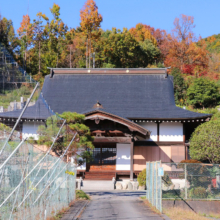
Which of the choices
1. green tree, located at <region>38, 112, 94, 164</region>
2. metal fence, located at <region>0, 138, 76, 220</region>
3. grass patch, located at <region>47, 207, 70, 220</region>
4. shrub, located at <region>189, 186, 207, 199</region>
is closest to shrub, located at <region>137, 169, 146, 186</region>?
green tree, located at <region>38, 112, 94, 164</region>

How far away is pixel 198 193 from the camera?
13180 mm

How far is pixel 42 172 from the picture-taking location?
9094 mm

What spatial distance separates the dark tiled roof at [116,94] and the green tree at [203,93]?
6614mm

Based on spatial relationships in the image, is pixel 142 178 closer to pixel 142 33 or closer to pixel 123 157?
pixel 123 157

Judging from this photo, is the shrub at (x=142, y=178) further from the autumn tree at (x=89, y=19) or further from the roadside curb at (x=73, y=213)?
the autumn tree at (x=89, y=19)

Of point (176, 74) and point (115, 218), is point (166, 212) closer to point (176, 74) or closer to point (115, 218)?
point (115, 218)

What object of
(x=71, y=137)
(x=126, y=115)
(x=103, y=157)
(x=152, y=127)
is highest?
(x=126, y=115)

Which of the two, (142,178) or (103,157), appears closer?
(142,178)

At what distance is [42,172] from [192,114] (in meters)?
16.1

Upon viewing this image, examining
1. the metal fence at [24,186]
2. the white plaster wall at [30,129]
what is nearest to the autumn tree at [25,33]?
the white plaster wall at [30,129]

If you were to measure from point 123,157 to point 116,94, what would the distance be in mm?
6318

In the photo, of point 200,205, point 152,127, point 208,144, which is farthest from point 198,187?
point 152,127

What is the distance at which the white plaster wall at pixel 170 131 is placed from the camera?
78.0ft

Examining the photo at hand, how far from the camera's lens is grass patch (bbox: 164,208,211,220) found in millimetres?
10797
